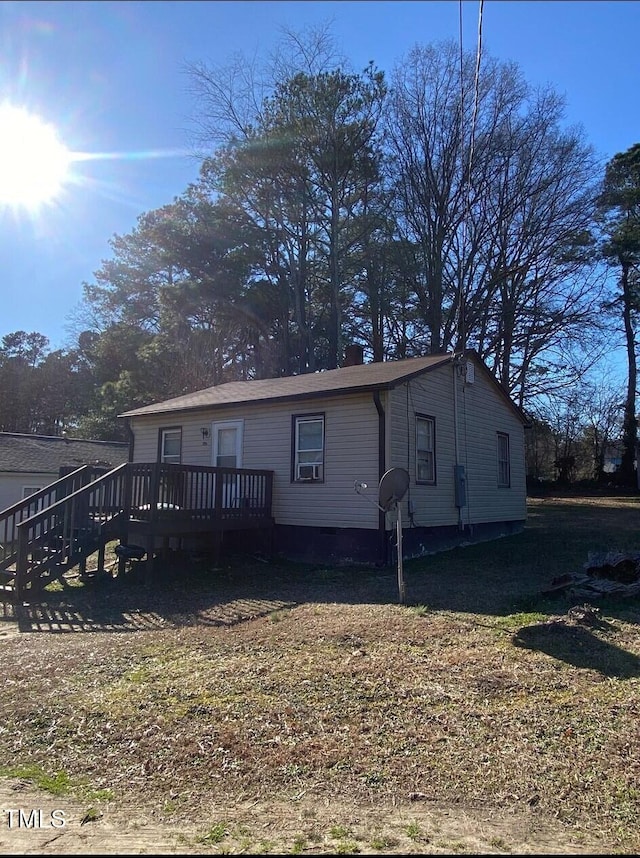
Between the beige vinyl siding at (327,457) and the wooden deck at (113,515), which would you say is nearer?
the wooden deck at (113,515)

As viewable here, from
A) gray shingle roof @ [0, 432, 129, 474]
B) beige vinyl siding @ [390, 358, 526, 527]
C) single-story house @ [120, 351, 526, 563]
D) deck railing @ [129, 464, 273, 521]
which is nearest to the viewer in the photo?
deck railing @ [129, 464, 273, 521]

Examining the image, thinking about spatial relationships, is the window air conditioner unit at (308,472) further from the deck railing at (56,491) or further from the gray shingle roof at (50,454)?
the gray shingle roof at (50,454)

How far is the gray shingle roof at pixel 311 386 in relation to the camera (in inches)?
444

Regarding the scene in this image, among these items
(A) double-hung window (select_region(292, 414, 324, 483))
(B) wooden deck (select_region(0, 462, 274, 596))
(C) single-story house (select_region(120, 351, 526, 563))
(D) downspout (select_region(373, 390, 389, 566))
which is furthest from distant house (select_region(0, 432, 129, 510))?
(D) downspout (select_region(373, 390, 389, 566))

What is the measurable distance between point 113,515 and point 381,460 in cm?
474

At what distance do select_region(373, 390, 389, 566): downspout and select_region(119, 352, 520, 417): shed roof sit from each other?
0.37 metres

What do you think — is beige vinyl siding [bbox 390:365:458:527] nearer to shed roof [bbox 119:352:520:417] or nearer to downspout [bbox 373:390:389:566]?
downspout [bbox 373:390:389:566]

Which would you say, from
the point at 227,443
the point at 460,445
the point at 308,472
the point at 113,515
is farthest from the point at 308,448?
the point at 113,515

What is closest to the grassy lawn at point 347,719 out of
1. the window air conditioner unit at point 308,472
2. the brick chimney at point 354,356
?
the window air conditioner unit at point 308,472

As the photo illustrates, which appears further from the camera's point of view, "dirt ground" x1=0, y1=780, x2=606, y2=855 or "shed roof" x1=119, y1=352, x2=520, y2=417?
"shed roof" x1=119, y1=352, x2=520, y2=417

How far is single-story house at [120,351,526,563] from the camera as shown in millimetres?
11156

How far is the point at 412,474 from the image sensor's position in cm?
1173

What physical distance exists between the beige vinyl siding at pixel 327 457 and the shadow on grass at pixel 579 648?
5.10m

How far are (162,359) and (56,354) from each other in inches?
655
